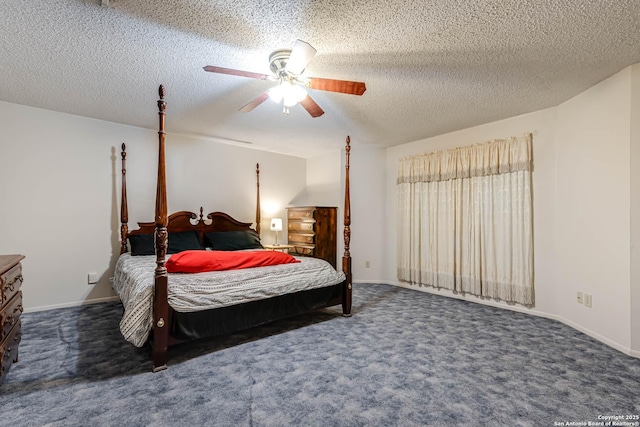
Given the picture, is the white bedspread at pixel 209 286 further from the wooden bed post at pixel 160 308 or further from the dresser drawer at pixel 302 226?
the dresser drawer at pixel 302 226

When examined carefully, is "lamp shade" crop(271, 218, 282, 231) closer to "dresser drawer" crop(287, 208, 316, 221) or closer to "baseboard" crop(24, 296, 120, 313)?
"dresser drawer" crop(287, 208, 316, 221)

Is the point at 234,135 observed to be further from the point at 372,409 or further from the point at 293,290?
the point at 372,409

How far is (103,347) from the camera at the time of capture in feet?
8.18

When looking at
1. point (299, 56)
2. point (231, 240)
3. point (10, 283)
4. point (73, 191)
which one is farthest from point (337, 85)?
point (73, 191)

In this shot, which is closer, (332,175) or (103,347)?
(103,347)

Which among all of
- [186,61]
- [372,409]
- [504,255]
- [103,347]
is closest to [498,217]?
[504,255]

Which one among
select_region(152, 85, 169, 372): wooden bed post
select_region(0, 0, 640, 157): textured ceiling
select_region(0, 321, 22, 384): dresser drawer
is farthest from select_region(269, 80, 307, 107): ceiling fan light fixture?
select_region(0, 321, 22, 384): dresser drawer

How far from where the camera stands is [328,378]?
2.05m

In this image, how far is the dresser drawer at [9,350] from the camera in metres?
1.78

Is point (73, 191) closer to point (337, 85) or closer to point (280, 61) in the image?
point (280, 61)

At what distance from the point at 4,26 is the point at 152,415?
2.59 meters

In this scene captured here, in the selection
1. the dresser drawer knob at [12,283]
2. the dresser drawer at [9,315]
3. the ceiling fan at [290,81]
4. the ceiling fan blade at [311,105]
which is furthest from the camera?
the ceiling fan blade at [311,105]

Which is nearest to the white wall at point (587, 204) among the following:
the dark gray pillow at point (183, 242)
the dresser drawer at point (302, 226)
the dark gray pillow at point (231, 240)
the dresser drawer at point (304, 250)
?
the dresser drawer at point (304, 250)

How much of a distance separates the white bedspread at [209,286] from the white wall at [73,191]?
84 cm
